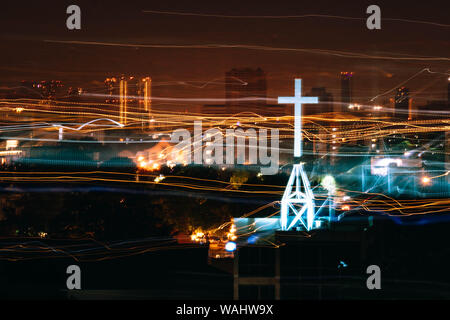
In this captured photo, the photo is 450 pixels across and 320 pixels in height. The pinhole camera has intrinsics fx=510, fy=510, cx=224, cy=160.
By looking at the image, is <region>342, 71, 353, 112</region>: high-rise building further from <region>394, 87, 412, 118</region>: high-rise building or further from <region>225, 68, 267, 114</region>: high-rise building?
<region>225, 68, 267, 114</region>: high-rise building

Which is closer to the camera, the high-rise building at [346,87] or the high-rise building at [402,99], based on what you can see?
the high-rise building at [346,87]

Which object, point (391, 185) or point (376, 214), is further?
point (391, 185)

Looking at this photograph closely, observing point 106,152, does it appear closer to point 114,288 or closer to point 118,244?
point 118,244

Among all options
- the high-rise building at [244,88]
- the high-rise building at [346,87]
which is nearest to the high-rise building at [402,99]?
Answer: the high-rise building at [346,87]

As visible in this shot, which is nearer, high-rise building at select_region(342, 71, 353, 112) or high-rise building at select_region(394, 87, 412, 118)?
high-rise building at select_region(342, 71, 353, 112)

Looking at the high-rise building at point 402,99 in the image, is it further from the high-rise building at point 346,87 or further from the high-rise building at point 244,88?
the high-rise building at point 244,88

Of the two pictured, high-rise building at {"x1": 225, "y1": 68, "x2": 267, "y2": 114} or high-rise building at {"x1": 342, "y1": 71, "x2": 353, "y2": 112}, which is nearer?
high-rise building at {"x1": 342, "y1": 71, "x2": 353, "y2": 112}

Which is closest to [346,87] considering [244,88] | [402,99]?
[244,88]

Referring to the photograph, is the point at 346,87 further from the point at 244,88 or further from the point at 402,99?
the point at 402,99

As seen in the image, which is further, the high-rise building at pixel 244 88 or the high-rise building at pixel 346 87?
the high-rise building at pixel 244 88

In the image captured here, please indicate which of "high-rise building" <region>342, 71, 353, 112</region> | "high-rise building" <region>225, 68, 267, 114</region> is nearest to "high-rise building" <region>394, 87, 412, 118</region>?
"high-rise building" <region>342, 71, 353, 112</region>
